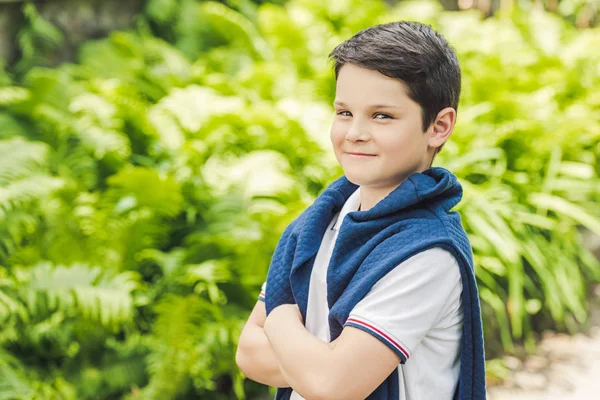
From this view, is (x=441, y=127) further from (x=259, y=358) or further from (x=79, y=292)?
(x=79, y=292)

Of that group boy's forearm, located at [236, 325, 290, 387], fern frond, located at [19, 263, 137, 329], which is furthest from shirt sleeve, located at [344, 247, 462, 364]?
fern frond, located at [19, 263, 137, 329]

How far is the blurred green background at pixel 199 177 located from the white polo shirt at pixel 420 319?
203cm

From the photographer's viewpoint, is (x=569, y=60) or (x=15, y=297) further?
(x=569, y=60)

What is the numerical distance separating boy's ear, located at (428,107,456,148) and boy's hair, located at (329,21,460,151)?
0.01 m

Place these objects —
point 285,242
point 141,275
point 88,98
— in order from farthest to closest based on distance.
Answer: point 88,98
point 141,275
point 285,242

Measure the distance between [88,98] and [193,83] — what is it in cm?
115

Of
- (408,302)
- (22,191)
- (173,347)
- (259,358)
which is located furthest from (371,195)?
(22,191)

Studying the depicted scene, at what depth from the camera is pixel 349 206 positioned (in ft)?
4.26

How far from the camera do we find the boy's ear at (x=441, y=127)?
1.18 meters

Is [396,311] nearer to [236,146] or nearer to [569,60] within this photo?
[236,146]

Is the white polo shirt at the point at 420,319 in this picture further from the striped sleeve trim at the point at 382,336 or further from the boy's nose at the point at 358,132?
the boy's nose at the point at 358,132

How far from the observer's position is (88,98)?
441cm

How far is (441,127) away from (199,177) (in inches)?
119

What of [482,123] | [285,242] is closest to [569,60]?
[482,123]
